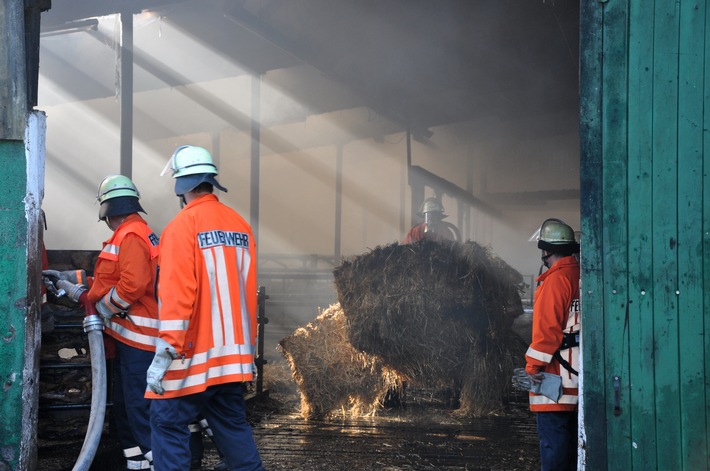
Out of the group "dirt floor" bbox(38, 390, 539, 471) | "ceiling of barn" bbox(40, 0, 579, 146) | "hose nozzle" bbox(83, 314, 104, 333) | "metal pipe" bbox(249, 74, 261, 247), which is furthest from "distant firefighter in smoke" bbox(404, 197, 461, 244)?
"metal pipe" bbox(249, 74, 261, 247)

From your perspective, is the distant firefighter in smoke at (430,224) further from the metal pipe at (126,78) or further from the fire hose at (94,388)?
the fire hose at (94,388)

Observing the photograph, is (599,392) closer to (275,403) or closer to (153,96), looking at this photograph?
(275,403)

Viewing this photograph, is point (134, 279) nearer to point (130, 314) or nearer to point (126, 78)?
point (130, 314)

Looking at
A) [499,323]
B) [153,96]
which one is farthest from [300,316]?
[499,323]

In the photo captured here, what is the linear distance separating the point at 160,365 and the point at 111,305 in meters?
1.29

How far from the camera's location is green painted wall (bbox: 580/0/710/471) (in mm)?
3658

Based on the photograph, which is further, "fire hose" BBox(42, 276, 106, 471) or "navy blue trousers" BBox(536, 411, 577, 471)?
"fire hose" BBox(42, 276, 106, 471)

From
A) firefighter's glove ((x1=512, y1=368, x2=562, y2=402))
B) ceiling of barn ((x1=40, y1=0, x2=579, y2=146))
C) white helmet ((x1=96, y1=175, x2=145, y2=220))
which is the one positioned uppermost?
ceiling of barn ((x1=40, y1=0, x2=579, y2=146))

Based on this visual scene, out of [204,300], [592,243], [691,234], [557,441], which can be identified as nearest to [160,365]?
[204,300]

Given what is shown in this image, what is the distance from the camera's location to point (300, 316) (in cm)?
1596

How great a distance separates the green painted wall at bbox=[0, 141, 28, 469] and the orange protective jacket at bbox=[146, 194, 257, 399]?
2.85 ft

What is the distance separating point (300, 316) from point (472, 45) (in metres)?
7.21

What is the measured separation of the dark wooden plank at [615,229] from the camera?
3.70 m

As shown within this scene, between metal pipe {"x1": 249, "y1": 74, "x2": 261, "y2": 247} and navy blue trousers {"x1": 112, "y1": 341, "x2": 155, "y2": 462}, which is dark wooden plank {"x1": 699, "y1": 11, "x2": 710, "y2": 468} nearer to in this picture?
navy blue trousers {"x1": 112, "y1": 341, "x2": 155, "y2": 462}
